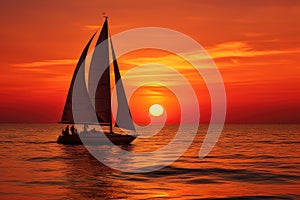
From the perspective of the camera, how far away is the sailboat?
65.1 m

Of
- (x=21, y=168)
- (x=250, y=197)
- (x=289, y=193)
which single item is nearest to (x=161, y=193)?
(x=250, y=197)

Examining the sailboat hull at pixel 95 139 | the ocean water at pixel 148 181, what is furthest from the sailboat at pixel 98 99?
the ocean water at pixel 148 181

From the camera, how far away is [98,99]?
66500mm

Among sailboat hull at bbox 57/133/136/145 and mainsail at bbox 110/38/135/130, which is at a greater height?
mainsail at bbox 110/38/135/130

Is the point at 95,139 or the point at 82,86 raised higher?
the point at 82,86

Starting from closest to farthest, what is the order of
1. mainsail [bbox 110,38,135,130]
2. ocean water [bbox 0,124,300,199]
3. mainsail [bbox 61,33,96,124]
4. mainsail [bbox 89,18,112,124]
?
ocean water [bbox 0,124,300,199], mainsail [bbox 89,18,112,124], mainsail [bbox 61,33,96,124], mainsail [bbox 110,38,135,130]

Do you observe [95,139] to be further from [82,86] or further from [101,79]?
[101,79]

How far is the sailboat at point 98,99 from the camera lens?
65.1 m

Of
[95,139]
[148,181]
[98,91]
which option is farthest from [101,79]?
[148,181]

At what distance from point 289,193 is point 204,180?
8272mm

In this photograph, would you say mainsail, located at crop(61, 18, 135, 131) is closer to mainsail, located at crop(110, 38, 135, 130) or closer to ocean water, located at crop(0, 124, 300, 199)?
mainsail, located at crop(110, 38, 135, 130)

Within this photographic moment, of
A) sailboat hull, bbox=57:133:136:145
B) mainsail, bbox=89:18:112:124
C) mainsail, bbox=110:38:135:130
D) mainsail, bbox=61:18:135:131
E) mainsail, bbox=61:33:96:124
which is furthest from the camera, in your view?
mainsail, bbox=110:38:135:130

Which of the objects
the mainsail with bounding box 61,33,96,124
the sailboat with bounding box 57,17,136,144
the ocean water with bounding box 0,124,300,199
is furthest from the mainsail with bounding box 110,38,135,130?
the ocean water with bounding box 0,124,300,199

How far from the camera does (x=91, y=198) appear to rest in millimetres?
27547
